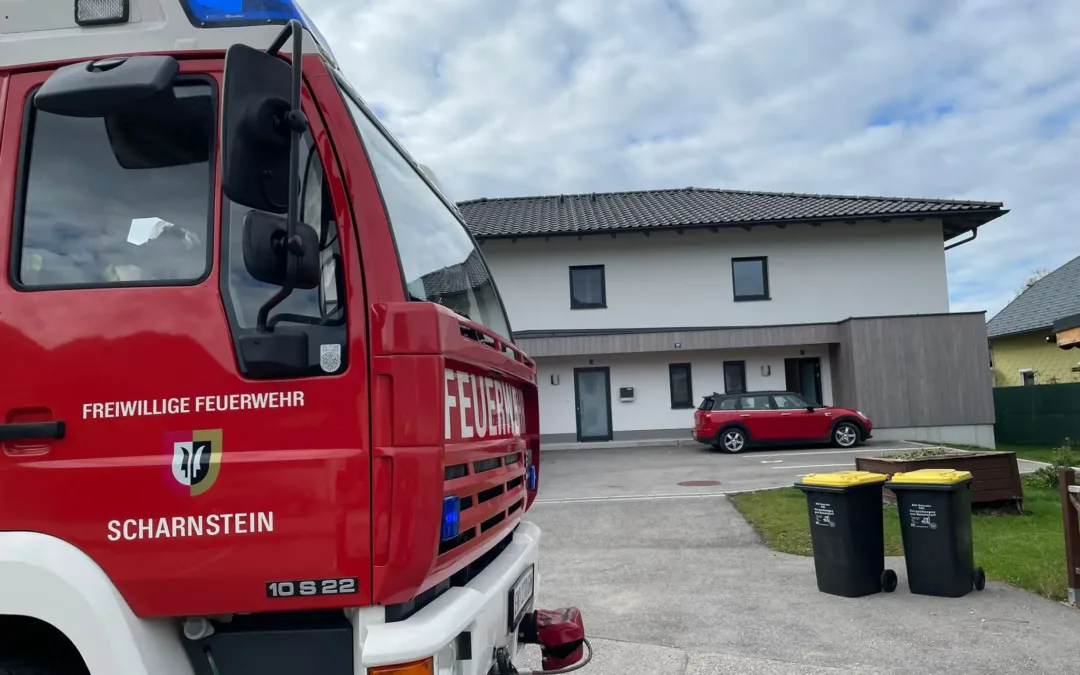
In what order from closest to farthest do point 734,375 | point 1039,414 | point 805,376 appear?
point 1039,414
point 734,375
point 805,376

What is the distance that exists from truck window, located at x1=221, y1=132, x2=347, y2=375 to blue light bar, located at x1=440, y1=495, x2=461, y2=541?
1.75 feet

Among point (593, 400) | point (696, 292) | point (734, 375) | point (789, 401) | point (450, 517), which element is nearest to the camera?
point (450, 517)

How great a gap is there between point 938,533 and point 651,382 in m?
16.0

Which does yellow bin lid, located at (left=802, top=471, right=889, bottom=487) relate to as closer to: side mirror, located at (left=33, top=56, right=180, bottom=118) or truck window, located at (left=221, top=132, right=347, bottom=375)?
truck window, located at (left=221, top=132, right=347, bottom=375)

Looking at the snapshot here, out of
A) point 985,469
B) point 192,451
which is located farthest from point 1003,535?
point 192,451

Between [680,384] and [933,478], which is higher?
[680,384]

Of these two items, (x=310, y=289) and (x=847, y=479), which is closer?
(x=310, y=289)

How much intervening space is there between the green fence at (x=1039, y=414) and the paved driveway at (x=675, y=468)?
460cm

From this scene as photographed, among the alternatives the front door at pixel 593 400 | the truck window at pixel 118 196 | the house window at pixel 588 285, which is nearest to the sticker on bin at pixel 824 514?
the truck window at pixel 118 196

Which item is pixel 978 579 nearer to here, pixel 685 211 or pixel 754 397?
pixel 754 397

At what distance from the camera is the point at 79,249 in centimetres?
233

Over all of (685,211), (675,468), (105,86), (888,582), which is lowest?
(888,582)

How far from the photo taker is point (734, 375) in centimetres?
2197

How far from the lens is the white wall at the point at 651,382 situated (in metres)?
21.9
